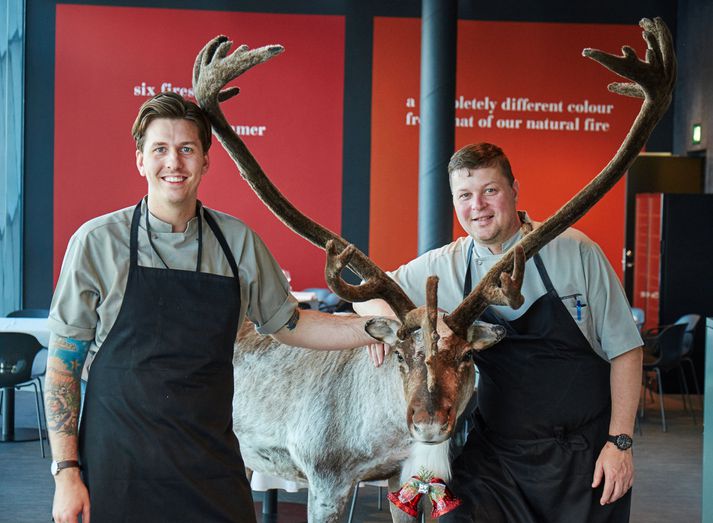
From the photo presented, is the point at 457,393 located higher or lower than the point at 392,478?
higher

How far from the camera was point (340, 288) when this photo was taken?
9.29 feet

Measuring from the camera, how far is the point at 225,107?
421 inches

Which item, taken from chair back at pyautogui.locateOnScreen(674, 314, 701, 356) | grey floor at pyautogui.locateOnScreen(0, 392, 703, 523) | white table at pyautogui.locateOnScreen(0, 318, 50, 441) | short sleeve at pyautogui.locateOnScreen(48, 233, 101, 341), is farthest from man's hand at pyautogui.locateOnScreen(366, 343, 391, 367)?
chair back at pyautogui.locateOnScreen(674, 314, 701, 356)

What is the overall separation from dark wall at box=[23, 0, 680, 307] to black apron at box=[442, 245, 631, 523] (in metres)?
8.06

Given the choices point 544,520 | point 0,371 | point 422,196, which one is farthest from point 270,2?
point 544,520

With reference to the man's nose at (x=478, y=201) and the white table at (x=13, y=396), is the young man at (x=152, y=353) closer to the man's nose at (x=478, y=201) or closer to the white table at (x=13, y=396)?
the man's nose at (x=478, y=201)

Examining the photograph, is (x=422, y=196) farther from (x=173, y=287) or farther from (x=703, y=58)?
(x=173, y=287)

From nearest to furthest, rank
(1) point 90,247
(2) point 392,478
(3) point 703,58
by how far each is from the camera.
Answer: (1) point 90,247
(2) point 392,478
(3) point 703,58

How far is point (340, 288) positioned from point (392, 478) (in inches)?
36.2

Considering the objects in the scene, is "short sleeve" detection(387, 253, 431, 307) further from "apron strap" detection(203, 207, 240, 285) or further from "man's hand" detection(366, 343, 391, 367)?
"apron strap" detection(203, 207, 240, 285)

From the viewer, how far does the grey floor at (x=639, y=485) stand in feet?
18.0

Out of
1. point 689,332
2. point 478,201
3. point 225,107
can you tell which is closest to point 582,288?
point 478,201

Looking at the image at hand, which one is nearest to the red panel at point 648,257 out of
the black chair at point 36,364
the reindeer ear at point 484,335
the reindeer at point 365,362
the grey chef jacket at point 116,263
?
the black chair at point 36,364

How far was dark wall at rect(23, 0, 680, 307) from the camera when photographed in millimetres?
10695
